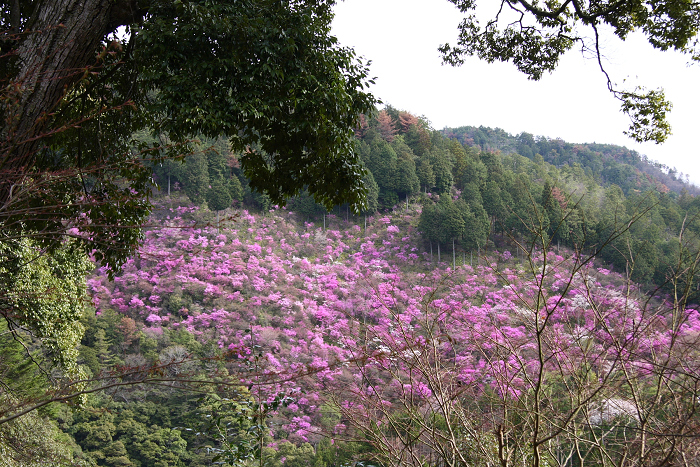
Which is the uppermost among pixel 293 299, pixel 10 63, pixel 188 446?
pixel 10 63

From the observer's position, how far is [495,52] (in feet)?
15.3

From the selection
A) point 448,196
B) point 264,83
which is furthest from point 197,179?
point 264,83

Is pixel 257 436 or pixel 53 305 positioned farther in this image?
pixel 53 305

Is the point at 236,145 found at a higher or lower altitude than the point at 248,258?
higher

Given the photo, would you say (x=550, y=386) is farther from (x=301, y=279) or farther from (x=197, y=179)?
(x=197, y=179)

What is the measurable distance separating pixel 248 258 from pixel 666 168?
56.1 meters

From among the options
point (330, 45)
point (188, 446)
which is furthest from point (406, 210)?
point (330, 45)

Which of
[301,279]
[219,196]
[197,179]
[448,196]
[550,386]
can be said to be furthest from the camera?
[448,196]

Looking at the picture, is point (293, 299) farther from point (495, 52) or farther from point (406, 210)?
point (495, 52)

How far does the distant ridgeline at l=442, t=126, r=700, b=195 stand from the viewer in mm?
47562

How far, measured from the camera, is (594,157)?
53.4 metres

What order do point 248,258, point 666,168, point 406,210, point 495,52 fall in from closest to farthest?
point 495,52
point 248,258
point 406,210
point 666,168

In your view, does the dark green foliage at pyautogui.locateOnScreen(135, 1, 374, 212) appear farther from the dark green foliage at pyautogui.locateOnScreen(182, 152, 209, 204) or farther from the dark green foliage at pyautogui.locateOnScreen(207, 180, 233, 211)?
the dark green foliage at pyautogui.locateOnScreen(182, 152, 209, 204)

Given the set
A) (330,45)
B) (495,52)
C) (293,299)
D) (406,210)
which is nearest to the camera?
(330,45)
